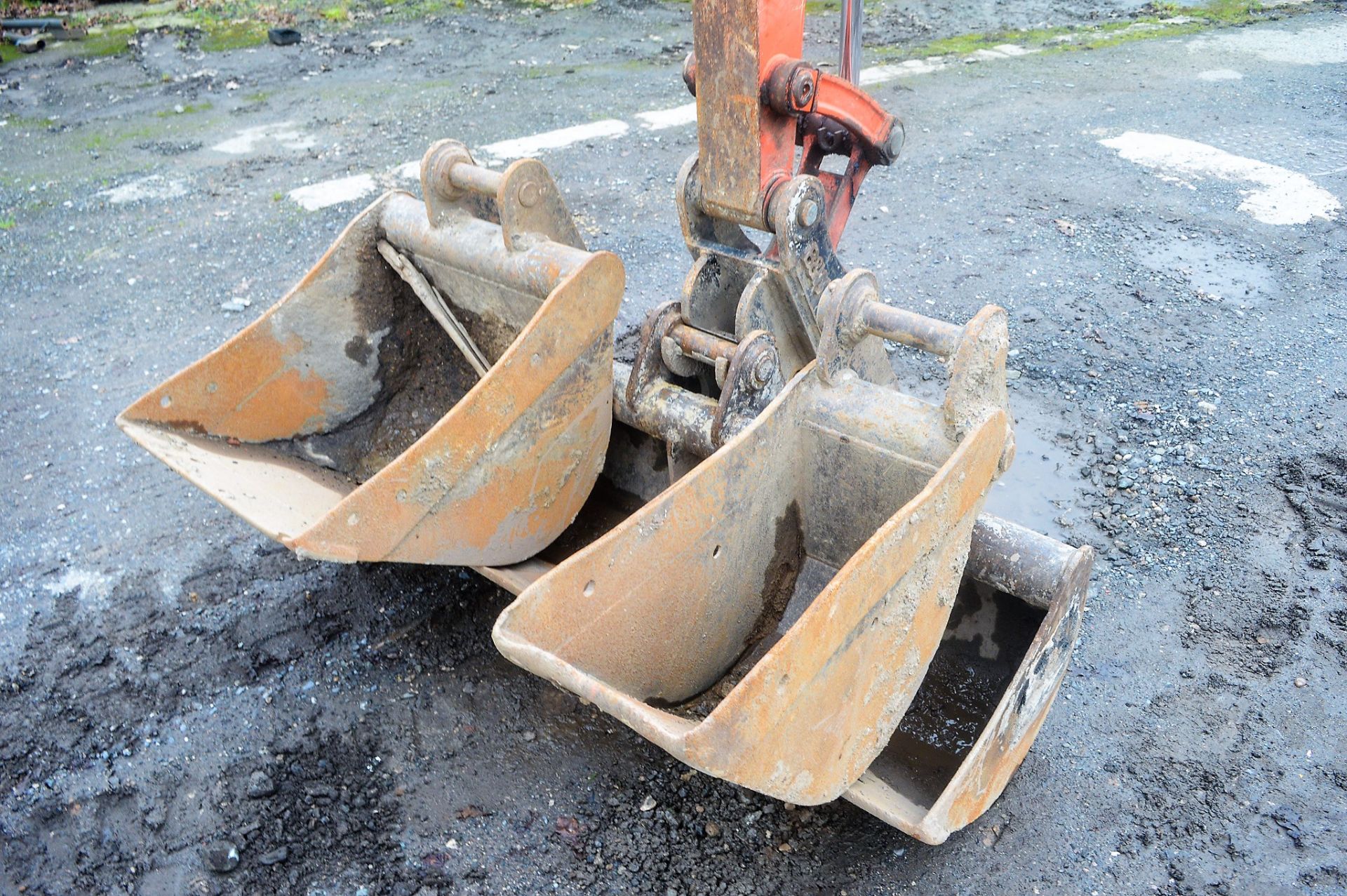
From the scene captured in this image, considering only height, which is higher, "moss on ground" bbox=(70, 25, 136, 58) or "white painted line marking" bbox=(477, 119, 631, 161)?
"moss on ground" bbox=(70, 25, 136, 58)

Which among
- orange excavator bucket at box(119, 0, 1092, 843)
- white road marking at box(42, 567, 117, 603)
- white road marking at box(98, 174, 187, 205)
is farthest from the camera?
white road marking at box(98, 174, 187, 205)

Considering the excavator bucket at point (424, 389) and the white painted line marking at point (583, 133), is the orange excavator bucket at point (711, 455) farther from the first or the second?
the white painted line marking at point (583, 133)

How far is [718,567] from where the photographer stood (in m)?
2.61

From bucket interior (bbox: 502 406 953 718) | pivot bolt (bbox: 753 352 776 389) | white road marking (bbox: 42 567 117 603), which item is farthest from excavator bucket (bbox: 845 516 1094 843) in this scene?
white road marking (bbox: 42 567 117 603)

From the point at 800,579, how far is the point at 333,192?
470 cm

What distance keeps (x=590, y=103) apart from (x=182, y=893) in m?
6.18

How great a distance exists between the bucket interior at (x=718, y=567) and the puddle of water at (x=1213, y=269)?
3210 millimetres

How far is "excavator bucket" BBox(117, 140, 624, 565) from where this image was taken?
2648mm

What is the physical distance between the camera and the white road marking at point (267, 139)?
7.09 meters

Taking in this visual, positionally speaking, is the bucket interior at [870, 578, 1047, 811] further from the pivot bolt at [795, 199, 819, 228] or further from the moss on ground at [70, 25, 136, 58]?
the moss on ground at [70, 25, 136, 58]

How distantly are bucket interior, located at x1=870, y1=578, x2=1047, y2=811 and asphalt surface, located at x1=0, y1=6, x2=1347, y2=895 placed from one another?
180 mm

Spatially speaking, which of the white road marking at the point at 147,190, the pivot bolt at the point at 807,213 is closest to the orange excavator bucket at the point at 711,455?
the pivot bolt at the point at 807,213

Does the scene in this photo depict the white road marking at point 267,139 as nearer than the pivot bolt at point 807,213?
No

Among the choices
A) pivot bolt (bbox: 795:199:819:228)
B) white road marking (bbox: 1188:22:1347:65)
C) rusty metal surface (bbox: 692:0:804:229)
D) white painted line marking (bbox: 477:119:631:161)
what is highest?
rusty metal surface (bbox: 692:0:804:229)
